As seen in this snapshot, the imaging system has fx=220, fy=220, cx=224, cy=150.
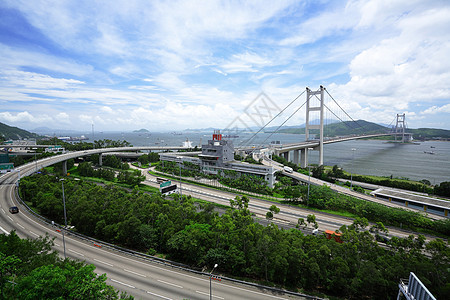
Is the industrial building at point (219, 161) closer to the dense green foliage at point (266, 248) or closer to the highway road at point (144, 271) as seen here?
the highway road at point (144, 271)

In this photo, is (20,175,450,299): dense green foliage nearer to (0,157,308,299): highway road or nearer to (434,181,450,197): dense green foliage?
(0,157,308,299): highway road

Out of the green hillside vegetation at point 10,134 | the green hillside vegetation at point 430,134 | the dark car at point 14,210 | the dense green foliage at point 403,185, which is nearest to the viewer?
the dark car at point 14,210

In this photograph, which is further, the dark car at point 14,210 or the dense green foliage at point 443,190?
the dense green foliage at point 443,190

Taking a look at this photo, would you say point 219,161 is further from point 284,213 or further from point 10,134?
point 10,134

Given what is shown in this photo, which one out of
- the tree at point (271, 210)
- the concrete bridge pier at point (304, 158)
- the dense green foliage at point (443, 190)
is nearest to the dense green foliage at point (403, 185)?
the dense green foliage at point (443, 190)

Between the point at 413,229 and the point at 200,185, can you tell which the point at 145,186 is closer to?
the point at 200,185

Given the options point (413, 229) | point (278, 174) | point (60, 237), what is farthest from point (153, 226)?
point (278, 174)

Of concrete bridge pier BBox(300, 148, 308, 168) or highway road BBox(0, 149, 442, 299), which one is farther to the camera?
concrete bridge pier BBox(300, 148, 308, 168)

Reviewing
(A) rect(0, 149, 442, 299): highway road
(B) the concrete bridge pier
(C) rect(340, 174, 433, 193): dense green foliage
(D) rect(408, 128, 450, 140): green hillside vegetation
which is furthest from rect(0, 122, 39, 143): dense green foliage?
(D) rect(408, 128, 450, 140): green hillside vegetation
